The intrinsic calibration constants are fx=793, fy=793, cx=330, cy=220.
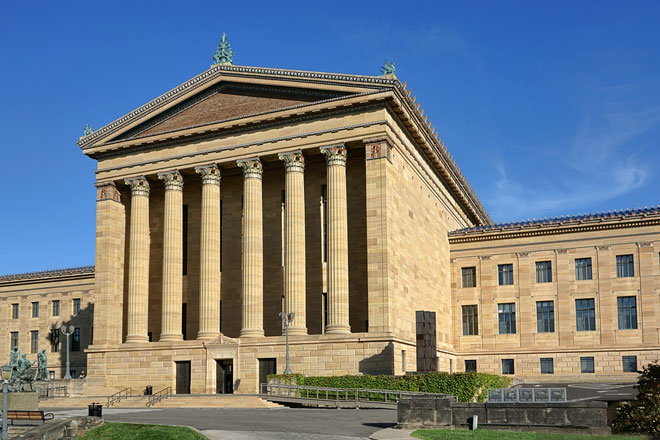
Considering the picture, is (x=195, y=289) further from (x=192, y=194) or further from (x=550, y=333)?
(x=550, y=333)

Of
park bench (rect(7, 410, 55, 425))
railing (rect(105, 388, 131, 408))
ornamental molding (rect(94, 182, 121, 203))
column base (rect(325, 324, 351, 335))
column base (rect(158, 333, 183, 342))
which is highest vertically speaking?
ornamental molding (rect(94, 182, 121, 203))

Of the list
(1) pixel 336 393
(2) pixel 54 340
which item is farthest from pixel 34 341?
(1) pixel 336 393

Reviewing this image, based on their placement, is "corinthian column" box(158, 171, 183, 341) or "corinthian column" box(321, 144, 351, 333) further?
"corinthian column" box(158, 171, 183, 341)

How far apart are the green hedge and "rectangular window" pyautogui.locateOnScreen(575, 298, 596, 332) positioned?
17.6 meters

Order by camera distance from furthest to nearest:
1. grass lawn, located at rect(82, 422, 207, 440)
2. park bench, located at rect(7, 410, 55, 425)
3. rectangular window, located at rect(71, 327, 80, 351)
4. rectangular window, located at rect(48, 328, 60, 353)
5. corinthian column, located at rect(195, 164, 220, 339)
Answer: rectangular window, located at rect(48, 328, 60, 353)
rectangular window, located at rect(71, 327, 80, 351)
corinthian column, located at rect(195, 164, 220, 339)
park bench, located at rect(7, 410, 55, 425)
grass lawn, located at rect(82, 422, 207, 440)

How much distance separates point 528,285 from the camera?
62.8m

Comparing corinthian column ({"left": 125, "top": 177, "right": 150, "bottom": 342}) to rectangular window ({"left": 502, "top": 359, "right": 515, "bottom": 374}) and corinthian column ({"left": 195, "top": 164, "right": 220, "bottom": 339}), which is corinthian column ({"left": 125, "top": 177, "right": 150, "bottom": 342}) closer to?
corinthian column ({"left": 195, "top": 164, "right": 220, "bottom": 339})

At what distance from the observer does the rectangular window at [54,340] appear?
3196 inches

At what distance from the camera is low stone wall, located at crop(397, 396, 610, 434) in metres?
26.0

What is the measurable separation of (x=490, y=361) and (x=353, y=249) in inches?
674

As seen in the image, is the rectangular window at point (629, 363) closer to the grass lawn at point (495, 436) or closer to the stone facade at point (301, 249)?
the stone facade at point (301, 249)

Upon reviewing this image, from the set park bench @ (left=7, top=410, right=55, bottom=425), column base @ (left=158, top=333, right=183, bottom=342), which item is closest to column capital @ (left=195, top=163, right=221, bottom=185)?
column base @ (left=158, top=333, right=183, bottom=342)

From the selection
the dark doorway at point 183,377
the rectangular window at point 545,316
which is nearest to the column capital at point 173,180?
the dark doorway at point 183,377

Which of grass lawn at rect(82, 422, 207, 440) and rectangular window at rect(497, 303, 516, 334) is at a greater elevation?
rectangular window at rect(497, 303, 516, 334)
